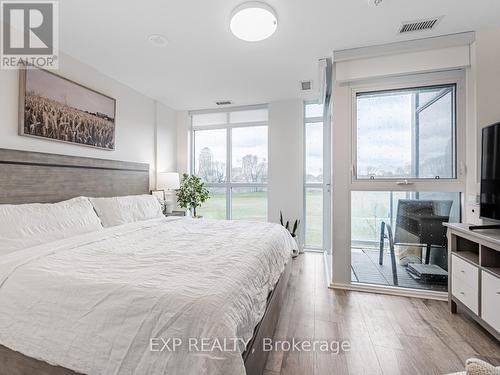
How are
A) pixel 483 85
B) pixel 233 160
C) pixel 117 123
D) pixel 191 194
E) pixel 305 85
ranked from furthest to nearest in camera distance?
pixel 233 160
pixel 191 194
pixel 305 85
pixel 117 123
pixel 483 85

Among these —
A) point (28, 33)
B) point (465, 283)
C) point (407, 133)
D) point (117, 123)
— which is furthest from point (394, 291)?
point (28, 33)

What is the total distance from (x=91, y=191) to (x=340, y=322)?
2.94 meters

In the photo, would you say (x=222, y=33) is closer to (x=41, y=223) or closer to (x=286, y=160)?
(x=41, y=223)

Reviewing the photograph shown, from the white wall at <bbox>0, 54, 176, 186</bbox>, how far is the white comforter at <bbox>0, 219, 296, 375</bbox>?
4.28ft

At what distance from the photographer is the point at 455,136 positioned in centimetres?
257

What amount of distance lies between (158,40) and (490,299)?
3.58m

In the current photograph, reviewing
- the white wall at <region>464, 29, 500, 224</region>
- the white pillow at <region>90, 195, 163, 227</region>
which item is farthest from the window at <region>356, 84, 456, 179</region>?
the white pillow at <region>90, 195, 163, 227</region>

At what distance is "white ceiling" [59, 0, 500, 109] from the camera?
202cm

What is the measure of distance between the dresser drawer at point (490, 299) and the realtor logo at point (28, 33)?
3.95m

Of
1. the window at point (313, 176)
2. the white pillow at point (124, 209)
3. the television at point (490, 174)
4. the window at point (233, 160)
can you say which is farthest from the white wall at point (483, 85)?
the white pillow at point (124, 209)

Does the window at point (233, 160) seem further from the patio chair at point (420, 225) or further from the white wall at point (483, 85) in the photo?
the white wall at point (483, 85)

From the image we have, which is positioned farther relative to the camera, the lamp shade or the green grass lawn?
the green grass lawn

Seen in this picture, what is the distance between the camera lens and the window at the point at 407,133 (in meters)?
2.63

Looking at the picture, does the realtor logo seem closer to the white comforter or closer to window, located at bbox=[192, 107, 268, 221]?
the white comforter
